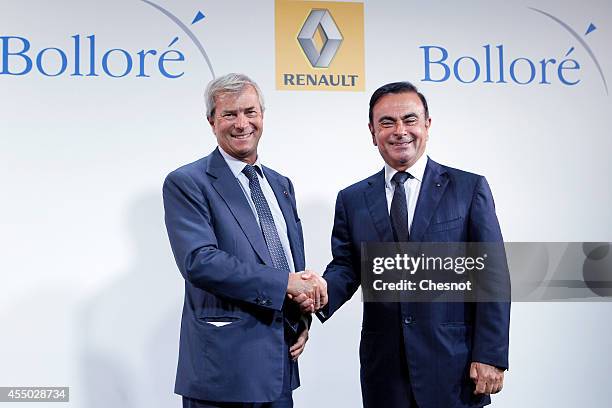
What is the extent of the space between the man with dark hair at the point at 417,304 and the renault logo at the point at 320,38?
1.66ft

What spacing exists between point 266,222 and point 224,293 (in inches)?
12.3

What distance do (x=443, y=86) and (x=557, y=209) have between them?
0.76 meters

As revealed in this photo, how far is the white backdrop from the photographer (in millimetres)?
2818

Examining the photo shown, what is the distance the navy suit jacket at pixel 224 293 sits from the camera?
2127 millimetres

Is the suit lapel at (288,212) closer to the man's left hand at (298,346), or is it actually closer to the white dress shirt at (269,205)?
the white dress shirt at (269,205)

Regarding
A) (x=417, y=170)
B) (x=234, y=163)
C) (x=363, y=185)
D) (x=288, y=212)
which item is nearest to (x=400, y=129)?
(x=417, y=170)

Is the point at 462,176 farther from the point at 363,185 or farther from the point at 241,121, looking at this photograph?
the point at 241,121

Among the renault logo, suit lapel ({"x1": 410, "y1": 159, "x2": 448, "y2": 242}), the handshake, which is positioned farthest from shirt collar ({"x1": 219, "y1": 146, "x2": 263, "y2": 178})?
the renault logo

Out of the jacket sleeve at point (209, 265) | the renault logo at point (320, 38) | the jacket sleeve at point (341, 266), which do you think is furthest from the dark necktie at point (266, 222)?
the renault logo at point (320, 38)

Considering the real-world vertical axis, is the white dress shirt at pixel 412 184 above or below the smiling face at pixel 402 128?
below

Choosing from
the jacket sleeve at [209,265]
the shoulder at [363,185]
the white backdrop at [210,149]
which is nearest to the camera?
the jacket sleeve at [209,265]

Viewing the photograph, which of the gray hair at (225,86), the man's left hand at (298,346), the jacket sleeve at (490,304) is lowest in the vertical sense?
the man's left hand at (298,346)

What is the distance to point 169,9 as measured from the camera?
115 inches

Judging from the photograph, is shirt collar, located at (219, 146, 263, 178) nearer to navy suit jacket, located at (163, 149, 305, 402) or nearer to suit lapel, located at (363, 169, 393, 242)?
navy suit jacket, located at (163, 149, 305, 402)
